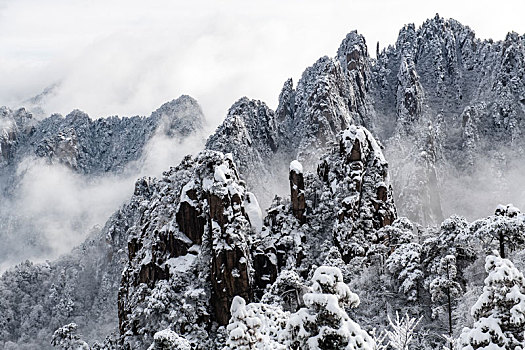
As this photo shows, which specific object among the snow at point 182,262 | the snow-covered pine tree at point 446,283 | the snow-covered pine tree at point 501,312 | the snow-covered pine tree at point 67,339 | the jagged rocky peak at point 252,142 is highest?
the jagged rocky peak at point 252,142

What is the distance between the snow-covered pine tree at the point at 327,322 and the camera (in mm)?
18953

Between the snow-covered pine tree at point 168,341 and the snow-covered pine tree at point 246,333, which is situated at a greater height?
the snow-covered pine tree at point 168,341

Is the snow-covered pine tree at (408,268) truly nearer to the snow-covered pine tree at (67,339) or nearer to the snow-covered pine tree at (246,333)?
the snow-covered pine tree at (246,333)

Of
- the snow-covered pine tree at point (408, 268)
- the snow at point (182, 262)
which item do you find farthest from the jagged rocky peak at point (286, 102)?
the snow-covered pine tree at point (408, 268)

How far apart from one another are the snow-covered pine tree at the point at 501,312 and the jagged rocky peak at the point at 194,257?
47806 mm

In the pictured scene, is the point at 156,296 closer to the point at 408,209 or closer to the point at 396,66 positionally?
the point at 408,209

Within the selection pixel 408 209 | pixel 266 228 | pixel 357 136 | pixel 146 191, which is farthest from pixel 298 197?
pixel 146 191

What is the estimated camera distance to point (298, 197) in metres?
79.2

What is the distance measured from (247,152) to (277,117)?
4345cm

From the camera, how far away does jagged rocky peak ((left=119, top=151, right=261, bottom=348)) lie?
65.0 meters

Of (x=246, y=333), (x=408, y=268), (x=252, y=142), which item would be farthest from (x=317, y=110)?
(x=246, y=333)

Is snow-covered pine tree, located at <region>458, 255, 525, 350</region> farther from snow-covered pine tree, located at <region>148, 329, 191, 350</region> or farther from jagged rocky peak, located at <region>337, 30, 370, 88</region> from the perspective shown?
jagged rocky peak, located at <region>337, 30, 370, 88</region>

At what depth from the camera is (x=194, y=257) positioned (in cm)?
7262

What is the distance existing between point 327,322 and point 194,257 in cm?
5496
